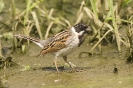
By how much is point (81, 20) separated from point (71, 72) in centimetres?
278

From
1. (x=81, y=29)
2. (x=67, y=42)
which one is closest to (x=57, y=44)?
(x=67, y=42)

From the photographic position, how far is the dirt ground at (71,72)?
8.61 metres

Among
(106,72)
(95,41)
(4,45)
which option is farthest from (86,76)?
(4,45)

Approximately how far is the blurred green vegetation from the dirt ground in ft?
0.97

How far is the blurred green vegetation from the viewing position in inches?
409

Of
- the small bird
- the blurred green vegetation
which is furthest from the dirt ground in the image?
the small bird

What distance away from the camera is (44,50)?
9688mm

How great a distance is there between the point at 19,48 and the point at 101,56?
1922 millimetres

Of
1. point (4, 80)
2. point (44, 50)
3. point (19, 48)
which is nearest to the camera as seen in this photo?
point (4, 80)

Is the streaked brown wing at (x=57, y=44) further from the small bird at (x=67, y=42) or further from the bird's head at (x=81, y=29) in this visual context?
the bird's head at (x=81, y=29)

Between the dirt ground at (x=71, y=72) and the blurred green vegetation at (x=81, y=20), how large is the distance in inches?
11.6

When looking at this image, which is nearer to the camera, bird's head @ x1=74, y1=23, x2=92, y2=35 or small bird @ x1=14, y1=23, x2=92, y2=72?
small bird @ x1=14, y1=23, x2=92, y2=72

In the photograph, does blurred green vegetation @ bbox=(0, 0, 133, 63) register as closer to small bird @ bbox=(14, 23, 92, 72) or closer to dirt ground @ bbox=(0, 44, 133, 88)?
dirt ground @ bbox=(0, 44, 133, 88)

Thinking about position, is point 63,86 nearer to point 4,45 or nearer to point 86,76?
point 86,76
